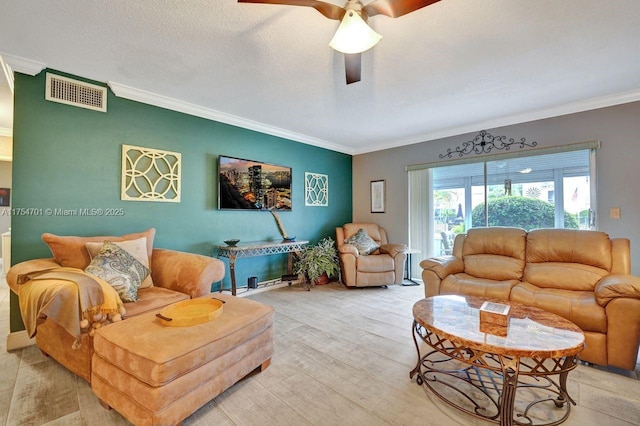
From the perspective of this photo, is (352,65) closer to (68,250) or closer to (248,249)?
(248,249)

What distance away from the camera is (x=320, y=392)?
1786 millimetres

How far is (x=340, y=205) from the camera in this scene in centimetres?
554

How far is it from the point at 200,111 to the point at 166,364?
9.85 ft

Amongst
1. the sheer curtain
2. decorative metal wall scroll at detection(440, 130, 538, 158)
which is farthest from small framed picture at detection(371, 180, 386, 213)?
decorative metal wall scroll at detection(440, 130, 538, 158)

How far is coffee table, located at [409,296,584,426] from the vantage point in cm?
140

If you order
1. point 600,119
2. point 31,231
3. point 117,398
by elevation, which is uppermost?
point 600,119

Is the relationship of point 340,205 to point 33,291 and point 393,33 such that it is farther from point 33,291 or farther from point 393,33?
point 33,291

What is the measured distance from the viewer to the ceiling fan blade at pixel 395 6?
144 cm

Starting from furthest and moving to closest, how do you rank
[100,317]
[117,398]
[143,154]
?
[143,154]
[100,317]
[117,398]

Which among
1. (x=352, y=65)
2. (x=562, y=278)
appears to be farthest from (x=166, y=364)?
(x=562, y=278)

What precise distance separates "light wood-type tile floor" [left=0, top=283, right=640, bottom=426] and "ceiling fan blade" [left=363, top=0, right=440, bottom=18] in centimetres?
226

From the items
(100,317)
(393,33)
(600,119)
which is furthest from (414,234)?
(100,317)

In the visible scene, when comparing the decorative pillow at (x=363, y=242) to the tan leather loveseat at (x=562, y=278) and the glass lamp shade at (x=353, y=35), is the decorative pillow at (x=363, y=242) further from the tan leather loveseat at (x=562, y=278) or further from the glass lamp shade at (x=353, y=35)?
the glass lamp shade at (x=353, y=35)

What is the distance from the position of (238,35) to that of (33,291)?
85.6 inches
